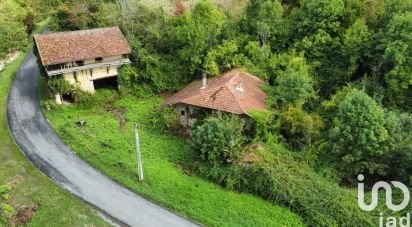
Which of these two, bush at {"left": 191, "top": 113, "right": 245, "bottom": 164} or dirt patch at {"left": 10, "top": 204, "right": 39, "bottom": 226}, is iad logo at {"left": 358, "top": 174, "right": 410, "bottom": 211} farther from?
dirt patch at {"left": 10, "top": 204, "right": 39, "bottom": 226}

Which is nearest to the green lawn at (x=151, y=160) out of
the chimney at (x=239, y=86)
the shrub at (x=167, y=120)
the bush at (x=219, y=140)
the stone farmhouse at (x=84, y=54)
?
the shrub at (x=167, y=120)

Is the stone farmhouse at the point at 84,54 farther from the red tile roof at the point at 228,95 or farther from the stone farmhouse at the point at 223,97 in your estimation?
the red tile roof at the point at 228,95

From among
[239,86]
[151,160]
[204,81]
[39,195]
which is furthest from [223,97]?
[39,195]

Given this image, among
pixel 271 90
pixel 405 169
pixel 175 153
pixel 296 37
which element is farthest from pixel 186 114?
pixel 405 169

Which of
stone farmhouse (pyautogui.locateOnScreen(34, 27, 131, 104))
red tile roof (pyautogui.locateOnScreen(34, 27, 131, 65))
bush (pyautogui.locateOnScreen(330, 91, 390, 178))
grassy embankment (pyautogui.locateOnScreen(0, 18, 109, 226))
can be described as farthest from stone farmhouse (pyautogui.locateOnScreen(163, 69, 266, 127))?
grassy embankment (pyautogui.locateOnScreen(0, 18, 109, 226))

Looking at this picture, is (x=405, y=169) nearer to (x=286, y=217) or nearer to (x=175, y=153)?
(x=286, y=217)

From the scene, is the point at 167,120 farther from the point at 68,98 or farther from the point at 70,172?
the point at 68,98
